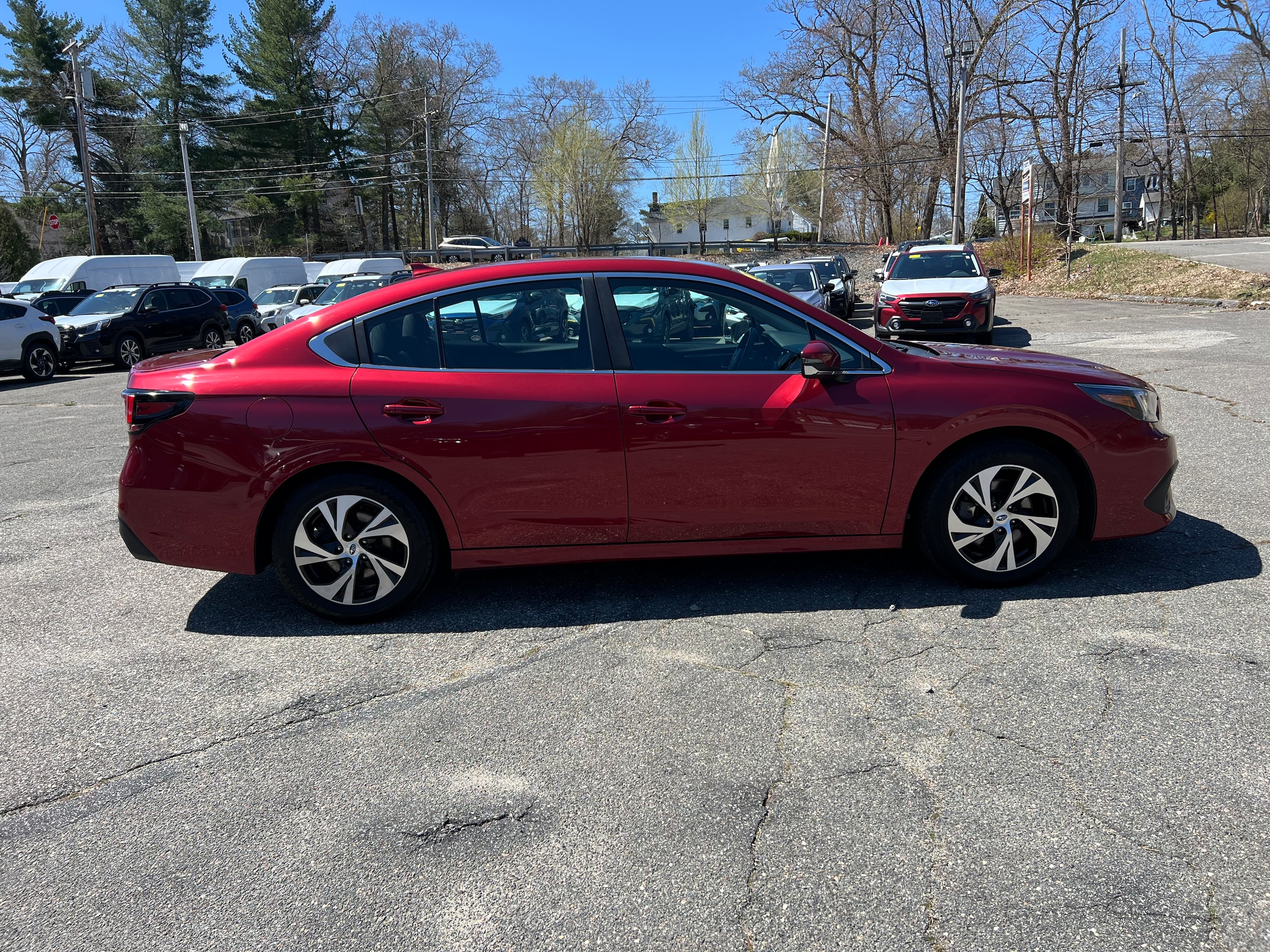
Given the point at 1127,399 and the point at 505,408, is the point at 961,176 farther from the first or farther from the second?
the point at 505,408

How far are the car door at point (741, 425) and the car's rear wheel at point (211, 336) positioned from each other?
1879 centimetres

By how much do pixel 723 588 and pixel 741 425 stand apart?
2.99 feet

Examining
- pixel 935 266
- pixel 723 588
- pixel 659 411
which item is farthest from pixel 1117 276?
pixel 659 411

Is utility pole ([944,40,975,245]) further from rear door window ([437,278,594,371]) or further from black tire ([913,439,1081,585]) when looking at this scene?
rear door window ([437,278,594,371])

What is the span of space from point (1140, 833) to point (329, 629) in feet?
11.0

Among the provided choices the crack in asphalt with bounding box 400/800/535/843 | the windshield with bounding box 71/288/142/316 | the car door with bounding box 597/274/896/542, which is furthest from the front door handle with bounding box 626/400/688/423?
the windshield with bounding box 71/288/142/316

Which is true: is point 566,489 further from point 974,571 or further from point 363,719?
point 974,571

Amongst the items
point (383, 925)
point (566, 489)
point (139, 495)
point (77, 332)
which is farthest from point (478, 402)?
point (77, 332)

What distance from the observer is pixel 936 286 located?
1623 cm

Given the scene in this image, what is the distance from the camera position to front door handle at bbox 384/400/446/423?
413cm

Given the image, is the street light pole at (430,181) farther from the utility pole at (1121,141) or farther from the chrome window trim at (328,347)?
the chrome window trim at (328,347)

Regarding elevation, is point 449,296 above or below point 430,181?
below

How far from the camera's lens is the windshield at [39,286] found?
2514 cm

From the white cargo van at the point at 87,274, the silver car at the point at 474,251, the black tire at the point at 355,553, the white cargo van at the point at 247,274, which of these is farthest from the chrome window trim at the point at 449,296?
the silver car at the point at 474,251
